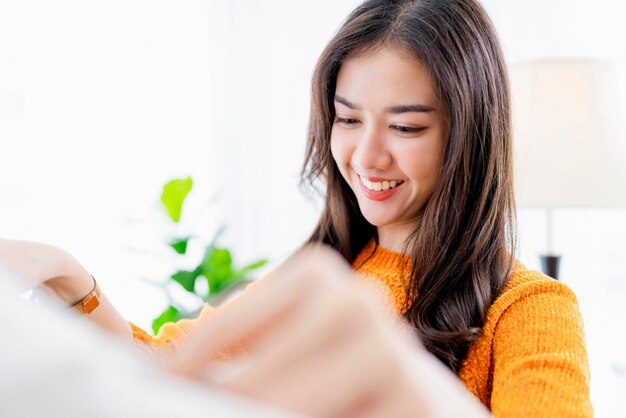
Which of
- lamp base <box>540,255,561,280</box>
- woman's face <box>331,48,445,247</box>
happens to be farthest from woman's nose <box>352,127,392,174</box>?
lamp base <box>540,255,561,280</box>

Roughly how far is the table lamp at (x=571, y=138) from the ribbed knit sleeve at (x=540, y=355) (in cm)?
83

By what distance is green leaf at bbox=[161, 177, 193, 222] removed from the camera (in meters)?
2.73

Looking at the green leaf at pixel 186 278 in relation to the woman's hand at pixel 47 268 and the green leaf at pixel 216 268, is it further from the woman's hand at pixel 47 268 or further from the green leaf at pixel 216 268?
the woman's hand at pixel 47 268

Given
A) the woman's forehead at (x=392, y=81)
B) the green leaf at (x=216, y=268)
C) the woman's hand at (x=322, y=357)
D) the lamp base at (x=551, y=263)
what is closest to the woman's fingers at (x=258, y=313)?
the woman's hand at (x=322, y=357)

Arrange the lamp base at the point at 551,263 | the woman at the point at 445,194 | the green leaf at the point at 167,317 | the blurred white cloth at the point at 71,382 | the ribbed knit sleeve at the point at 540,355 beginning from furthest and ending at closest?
the green leaf at the point at 167,317, the lamp base at the point at 551,263, the woman at the point at 445,194, the ribbed knit sleeve at the point at 540,355, the blurred white cloth at the point at 71,382

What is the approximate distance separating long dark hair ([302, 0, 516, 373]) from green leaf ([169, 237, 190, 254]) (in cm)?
169

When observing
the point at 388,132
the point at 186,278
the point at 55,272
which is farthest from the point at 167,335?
the point at 186,278

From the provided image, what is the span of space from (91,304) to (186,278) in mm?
1840

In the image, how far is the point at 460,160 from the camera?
42.2 inches

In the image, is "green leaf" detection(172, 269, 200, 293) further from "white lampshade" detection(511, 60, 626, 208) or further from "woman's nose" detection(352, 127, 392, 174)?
"woman's nose" detection(352, 127, 392, 174)

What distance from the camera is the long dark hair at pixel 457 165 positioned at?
1.04m

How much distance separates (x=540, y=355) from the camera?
81 centimetres

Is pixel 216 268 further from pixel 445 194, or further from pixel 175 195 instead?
pixel 445 194

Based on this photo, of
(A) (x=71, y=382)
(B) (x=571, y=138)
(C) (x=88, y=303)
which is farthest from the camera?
(B) (x=571, y=138)
